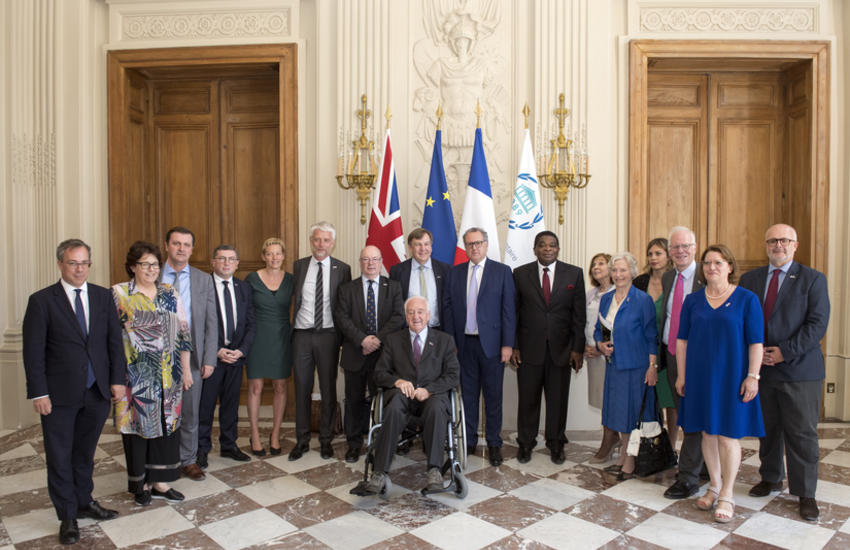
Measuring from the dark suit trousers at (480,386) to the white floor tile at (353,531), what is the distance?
1285 millimetres

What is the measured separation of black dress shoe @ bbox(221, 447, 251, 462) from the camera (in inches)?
177

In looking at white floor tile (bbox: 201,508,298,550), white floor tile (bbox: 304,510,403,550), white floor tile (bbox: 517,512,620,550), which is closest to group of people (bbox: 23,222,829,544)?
white floor tile (bbox: 304,510,403,550)

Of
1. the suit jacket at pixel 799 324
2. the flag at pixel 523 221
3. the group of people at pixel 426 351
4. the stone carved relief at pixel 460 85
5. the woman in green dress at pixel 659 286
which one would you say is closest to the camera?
the group of people at pixel 426 351

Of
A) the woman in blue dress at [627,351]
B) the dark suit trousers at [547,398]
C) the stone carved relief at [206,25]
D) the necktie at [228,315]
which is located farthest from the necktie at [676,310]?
the stone carved relief at [206,25]

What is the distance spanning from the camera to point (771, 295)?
12.1ft

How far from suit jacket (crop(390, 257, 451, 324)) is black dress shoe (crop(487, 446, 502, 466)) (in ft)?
3.17

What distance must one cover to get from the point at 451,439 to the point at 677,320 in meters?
1.59

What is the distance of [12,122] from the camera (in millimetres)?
5609

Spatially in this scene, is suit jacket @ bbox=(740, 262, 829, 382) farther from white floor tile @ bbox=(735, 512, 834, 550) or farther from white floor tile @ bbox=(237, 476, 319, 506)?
white floor tile @ bbox=(237, 476, 319, 506)

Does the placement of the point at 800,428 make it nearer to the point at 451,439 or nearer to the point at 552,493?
the point at 552,493

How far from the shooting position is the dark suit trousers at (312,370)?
15.1 feet

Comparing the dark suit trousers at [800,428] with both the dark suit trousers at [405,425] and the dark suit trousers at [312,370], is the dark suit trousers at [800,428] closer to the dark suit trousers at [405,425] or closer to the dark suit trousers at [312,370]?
the dark suit trousers at [405,425]

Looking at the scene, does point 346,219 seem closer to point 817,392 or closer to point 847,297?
point 817,392

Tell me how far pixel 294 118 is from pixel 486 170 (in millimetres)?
1811
